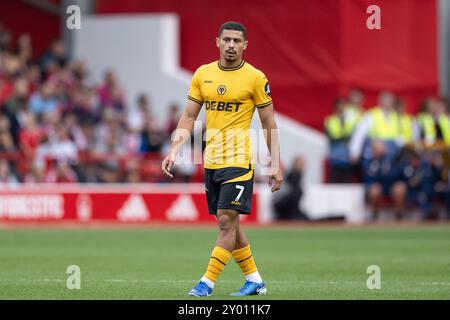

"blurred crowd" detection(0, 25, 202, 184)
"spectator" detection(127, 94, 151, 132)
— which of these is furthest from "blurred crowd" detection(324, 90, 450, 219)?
"spectator" detection(127, 94, 151, 132)

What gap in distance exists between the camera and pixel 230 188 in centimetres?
1045

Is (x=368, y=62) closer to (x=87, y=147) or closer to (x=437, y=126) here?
(x=437, y=126)

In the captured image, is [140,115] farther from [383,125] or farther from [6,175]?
[383,125]

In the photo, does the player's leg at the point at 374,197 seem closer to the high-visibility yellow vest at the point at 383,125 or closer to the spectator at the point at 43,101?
the high-visibility yellow vest at the point at 383,125

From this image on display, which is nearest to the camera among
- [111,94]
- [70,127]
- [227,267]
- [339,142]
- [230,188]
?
[230,188]

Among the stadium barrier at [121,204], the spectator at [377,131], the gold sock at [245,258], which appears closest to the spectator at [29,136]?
the stadium barrier at [121,204]

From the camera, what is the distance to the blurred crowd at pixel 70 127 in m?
23.8

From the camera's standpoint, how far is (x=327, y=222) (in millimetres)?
23672

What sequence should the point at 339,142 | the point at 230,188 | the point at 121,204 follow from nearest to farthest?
the point at 230,188 → the point at 121,204 → the point at 339,142

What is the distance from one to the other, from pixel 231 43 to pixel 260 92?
0.55m

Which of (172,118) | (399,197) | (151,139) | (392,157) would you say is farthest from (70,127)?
(399,197)

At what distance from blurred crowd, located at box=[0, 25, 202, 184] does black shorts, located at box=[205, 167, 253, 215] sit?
524 inches

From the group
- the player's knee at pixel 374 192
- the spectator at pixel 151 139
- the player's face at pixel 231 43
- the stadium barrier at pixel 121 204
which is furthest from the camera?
the spectator at pixel 151 139

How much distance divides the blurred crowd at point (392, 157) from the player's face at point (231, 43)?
1359 cm
